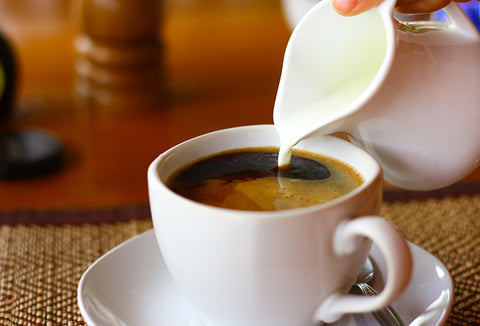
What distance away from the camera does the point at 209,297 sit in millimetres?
490

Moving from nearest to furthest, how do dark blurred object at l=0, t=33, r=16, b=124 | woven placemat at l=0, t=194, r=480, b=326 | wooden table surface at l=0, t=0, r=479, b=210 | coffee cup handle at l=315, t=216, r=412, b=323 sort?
1. coffee cup handle at l=315, t=216, r=412, b=323
2. woven placemat at l=0, t=194, r=480, b=326
3. wooden table surface at l=0, t=0, r=479, b=210
4. dark blurred object at l=0, t=33, r=16, b=124

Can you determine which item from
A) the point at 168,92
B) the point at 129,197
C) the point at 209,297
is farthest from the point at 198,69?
the point at 209,297

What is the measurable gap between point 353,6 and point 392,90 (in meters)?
0.08

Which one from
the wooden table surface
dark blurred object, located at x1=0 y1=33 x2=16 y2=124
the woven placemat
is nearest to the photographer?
the woven placemat

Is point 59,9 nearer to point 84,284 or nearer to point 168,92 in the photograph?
point 168,92

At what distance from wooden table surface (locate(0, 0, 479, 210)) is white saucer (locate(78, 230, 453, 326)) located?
28 cm

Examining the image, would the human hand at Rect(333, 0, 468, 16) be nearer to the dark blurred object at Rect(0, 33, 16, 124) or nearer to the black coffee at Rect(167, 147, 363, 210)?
the black coffee at Rect(167, 147, 363, 210)

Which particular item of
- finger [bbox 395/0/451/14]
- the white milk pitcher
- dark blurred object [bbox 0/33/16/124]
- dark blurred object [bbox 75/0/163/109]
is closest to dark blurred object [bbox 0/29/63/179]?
dark blurred object [bbox 0/33/16/124]

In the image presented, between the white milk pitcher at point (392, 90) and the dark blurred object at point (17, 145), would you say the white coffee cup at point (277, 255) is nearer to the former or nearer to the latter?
the white milk pitcher at point (392, 90)

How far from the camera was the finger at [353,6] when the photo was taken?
0.51 m

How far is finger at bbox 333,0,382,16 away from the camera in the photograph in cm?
51

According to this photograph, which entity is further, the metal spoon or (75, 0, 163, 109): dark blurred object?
(75, 0, 163, 109): dark blurred object

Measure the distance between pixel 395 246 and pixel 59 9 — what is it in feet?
5.91

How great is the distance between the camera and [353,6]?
0.51 meters
